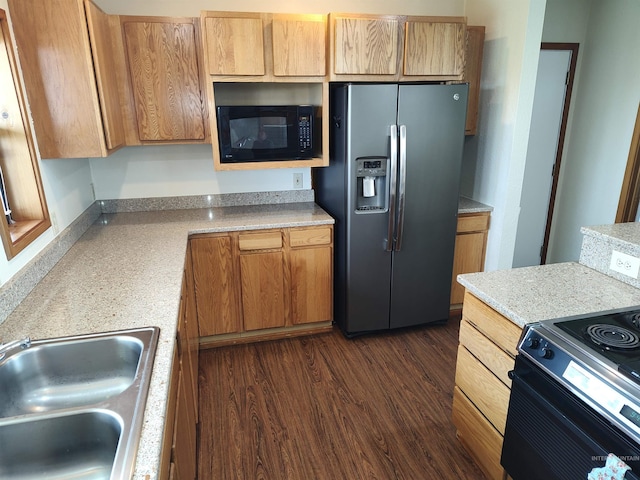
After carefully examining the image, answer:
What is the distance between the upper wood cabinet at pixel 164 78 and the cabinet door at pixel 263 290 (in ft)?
2.94

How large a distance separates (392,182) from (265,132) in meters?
0.87

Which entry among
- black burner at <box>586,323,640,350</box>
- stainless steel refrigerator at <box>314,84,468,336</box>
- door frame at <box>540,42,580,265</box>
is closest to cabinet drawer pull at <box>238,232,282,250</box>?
stainless steel refrigerator at <box>314,84,468,336</box>

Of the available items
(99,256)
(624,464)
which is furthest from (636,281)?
(99,256)

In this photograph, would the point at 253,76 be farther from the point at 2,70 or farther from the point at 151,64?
the point at 2,70

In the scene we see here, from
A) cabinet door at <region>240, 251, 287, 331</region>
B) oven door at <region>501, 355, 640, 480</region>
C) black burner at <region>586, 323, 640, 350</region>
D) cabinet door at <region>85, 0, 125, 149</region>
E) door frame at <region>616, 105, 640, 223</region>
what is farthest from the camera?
door frame at <region>616, 105, 640, 223</region>

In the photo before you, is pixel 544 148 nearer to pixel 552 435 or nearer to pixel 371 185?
pixel 371 185

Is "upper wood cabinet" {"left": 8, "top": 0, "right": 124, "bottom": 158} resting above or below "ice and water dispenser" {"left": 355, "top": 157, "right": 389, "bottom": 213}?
above

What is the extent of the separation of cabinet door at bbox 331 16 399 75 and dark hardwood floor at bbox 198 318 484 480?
5.99 ft

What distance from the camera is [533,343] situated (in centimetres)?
138

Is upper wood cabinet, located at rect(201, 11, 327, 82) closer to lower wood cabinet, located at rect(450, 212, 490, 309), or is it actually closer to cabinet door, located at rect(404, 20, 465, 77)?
cabinet door, located at rect(404, 20, 465, 77)

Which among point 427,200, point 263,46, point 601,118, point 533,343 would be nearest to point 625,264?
point 533,343

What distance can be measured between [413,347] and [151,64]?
2.47 metres

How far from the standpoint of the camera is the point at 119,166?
291 cm

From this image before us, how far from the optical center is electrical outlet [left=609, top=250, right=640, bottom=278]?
1.65 meters
